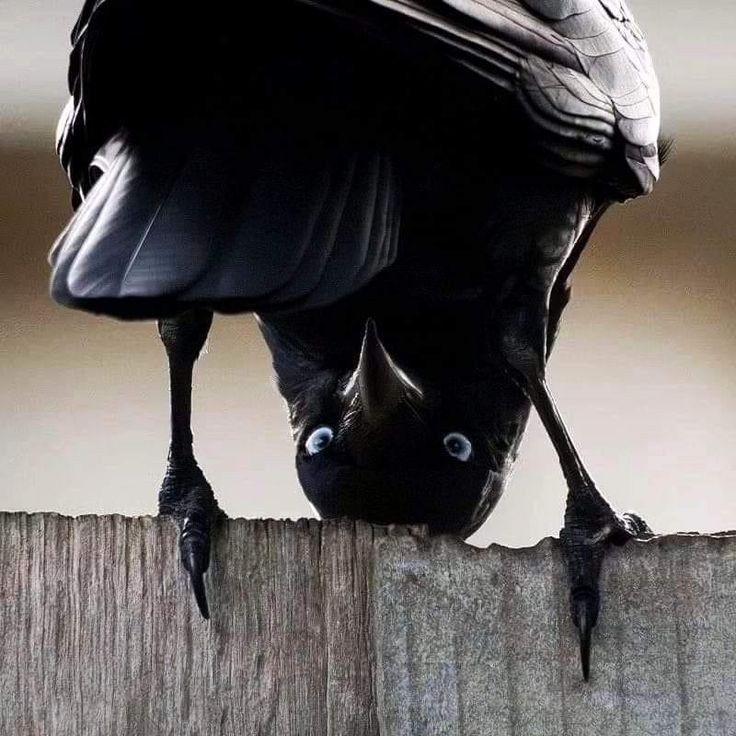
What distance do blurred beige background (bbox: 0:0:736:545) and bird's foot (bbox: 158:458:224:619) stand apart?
57.9 inches

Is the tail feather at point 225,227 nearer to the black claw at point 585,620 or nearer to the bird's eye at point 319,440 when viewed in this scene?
the black claw at point 585,620

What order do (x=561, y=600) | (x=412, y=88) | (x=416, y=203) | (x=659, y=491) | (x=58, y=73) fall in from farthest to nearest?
(x=659, y=491) → (x=58, y=73) → (x=416, y=203) → (x=412, y=88) → (x=561, y=600)

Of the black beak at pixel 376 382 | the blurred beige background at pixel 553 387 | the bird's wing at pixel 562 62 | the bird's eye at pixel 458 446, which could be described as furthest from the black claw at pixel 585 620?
the blurred beige background at pixel 553 387

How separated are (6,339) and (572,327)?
1189mm

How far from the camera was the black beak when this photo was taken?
2.39 meters

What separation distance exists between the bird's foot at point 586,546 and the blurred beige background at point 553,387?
61.4 inches

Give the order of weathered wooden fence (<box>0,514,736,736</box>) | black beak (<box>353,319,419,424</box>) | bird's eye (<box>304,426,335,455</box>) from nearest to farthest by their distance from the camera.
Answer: weathered wooden fence (<box>0,514,736,736</box>)
black beak (<box>353,319,419,424</box>)
bird's eye (<box>304,426,335,455</box>)

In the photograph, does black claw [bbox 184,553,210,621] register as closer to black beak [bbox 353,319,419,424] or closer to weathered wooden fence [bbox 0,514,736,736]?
weathered wooden fence [bbox 0,514,736,736]

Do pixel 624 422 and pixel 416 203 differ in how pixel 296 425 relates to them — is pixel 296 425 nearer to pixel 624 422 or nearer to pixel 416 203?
pixel 416 203

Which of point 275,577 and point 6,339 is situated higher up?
point 6,339

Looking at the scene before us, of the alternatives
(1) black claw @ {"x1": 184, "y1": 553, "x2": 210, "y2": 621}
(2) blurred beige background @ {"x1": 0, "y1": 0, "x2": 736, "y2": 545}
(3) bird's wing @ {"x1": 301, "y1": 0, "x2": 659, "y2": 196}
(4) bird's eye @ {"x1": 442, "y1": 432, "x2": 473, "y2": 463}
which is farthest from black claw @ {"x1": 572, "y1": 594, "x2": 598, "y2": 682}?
(2) blurred beige background @ {"x1": 0, "y1": 0, "x2": 736, "y2": 545}

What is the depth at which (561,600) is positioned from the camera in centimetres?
165

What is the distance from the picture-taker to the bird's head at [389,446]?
2437 mm

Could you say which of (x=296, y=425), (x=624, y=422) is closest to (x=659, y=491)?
(x=624, y=422)
